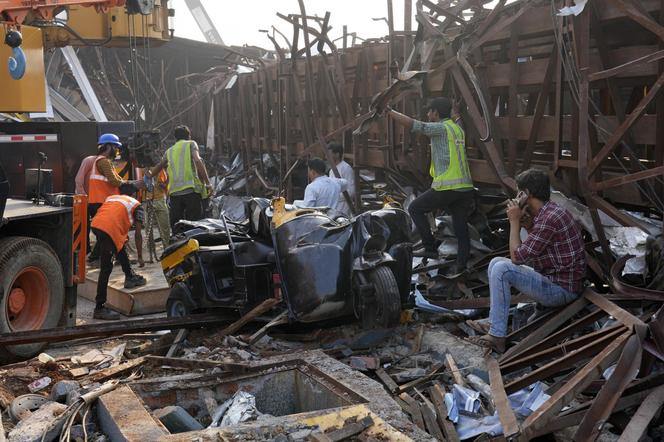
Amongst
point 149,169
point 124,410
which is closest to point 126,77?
point 149,169

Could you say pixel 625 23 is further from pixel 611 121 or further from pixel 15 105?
pixel 15 105

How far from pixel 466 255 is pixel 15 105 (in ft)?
15.6

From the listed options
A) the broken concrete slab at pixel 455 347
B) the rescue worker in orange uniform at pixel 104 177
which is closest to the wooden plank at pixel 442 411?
the broken concrete slab at pixel 455 347

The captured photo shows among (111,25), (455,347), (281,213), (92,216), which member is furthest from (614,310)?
(111,25)

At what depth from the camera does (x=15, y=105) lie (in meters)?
7.55

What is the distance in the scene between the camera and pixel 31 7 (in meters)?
7.46

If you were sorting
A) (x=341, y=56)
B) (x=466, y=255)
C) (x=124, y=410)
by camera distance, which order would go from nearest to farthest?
1. (x=124, y=410)
2. (x=466, y=255)
3. (x=341, y=56)

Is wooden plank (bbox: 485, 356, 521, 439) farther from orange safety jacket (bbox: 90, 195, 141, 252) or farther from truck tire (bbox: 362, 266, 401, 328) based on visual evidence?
orange safety jacket (bbox: 90, 195, 141, 252)

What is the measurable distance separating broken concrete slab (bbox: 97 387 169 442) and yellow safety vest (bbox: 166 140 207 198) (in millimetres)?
5018

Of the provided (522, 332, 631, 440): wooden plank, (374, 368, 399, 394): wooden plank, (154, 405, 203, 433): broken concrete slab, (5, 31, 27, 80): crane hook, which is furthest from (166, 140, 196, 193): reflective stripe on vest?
(522, 332, 631, 440): wooden plank

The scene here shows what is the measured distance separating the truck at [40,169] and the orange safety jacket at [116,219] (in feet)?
2.27

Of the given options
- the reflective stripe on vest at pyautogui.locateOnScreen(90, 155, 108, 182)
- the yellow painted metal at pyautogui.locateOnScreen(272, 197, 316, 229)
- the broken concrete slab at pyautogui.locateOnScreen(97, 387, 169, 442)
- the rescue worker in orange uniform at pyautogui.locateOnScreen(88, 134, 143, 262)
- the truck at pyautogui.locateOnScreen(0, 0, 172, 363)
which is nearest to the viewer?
the broken concrete slab at pyautogui.locateOnScreen(97, 387, 169, 442)

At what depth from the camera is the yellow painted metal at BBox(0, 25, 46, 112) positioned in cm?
746

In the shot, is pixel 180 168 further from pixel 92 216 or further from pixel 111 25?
pixel 111 25
